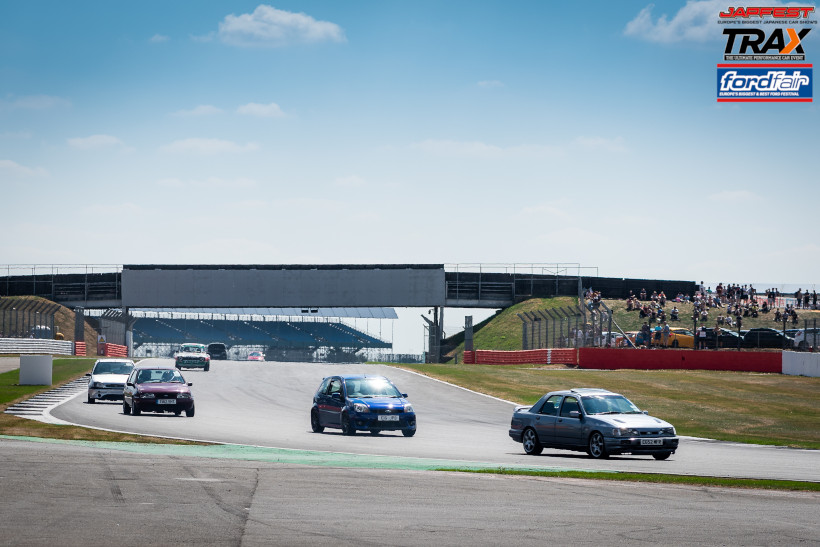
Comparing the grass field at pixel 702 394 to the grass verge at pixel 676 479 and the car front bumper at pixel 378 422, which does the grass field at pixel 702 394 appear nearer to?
the car front bumper at pixel 378 422

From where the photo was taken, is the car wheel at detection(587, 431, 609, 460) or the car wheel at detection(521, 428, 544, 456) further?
the car wheel at detection(521, 428, 544, 456)

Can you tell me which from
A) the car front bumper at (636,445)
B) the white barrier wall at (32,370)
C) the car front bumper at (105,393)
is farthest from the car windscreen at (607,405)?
the white barrier wall at (32,370)

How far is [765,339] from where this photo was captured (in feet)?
157

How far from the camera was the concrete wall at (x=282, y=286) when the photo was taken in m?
76.5

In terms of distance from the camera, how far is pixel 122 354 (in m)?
68.1

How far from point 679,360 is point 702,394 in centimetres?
1170

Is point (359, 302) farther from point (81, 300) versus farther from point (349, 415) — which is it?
point (349, 415)

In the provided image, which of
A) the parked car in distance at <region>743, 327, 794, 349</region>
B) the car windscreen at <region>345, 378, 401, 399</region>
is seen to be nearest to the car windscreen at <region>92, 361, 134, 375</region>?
the car windscreen at <region>345, 378, 401, 399</region>

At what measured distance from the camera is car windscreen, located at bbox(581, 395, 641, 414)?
18.5 meters

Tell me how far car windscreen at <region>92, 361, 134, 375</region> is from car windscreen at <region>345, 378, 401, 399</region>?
1111cm

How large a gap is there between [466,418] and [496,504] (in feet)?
55.7

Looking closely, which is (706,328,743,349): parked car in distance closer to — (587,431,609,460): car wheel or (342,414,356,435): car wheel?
(342,414,356,435): car wheel

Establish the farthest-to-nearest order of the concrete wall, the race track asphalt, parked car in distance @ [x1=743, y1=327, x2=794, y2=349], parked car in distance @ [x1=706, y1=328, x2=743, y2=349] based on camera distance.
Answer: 1. the concrete wall
2. parked car in distance @ [x1=706, y1=328, x2=743, y2=349]
3. parked car in distance @ [x1=743, y1=327, x2=794, y2=349]
4. the race track asphalt

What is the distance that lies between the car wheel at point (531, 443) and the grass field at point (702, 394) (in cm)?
687
